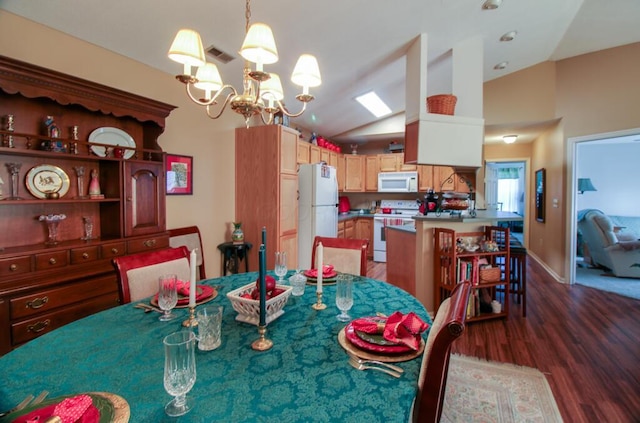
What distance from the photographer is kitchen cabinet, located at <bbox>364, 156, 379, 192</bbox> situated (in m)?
5.93

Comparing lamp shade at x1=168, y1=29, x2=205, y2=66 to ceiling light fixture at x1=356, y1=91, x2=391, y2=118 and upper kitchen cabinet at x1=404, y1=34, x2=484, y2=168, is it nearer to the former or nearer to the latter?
upper kitchen cabinet at x1=404, y1=34, x2=484, y2=168

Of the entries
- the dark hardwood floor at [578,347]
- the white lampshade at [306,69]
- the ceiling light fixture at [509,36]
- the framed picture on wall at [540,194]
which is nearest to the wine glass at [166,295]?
the white lampshade at [306,69]

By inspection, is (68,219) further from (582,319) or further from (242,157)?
(582,319)

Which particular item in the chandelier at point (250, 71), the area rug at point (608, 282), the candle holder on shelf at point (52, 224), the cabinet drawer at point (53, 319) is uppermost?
the chandelier at point (250, 71)

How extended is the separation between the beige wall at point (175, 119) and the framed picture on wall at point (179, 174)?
0.21 ft

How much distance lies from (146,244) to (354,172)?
14.0 ft

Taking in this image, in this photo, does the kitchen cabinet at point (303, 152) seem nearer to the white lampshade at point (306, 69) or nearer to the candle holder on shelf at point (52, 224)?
the white lampshade at point (306, 69)

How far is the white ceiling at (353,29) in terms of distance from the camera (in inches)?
83.5

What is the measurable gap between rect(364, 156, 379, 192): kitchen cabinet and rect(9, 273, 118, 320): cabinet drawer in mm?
4691

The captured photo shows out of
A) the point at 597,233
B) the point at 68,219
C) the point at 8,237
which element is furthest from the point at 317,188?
the point at 597,233

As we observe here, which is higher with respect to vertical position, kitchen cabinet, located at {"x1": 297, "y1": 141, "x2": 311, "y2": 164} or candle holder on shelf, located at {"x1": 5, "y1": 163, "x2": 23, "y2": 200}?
kitchen cabinet, located at {"x1": 297, "y1": 141, "x2": 311, "y2": 164}

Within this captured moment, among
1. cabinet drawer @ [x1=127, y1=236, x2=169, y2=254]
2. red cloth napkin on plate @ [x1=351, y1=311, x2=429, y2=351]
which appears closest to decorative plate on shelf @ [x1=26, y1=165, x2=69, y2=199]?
cabinet drawer @ [x1=127, y1=236, x2=169, y2=254]

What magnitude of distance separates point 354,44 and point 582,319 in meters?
3.63

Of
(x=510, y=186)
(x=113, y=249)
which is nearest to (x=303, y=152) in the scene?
(x=113, y=249)
